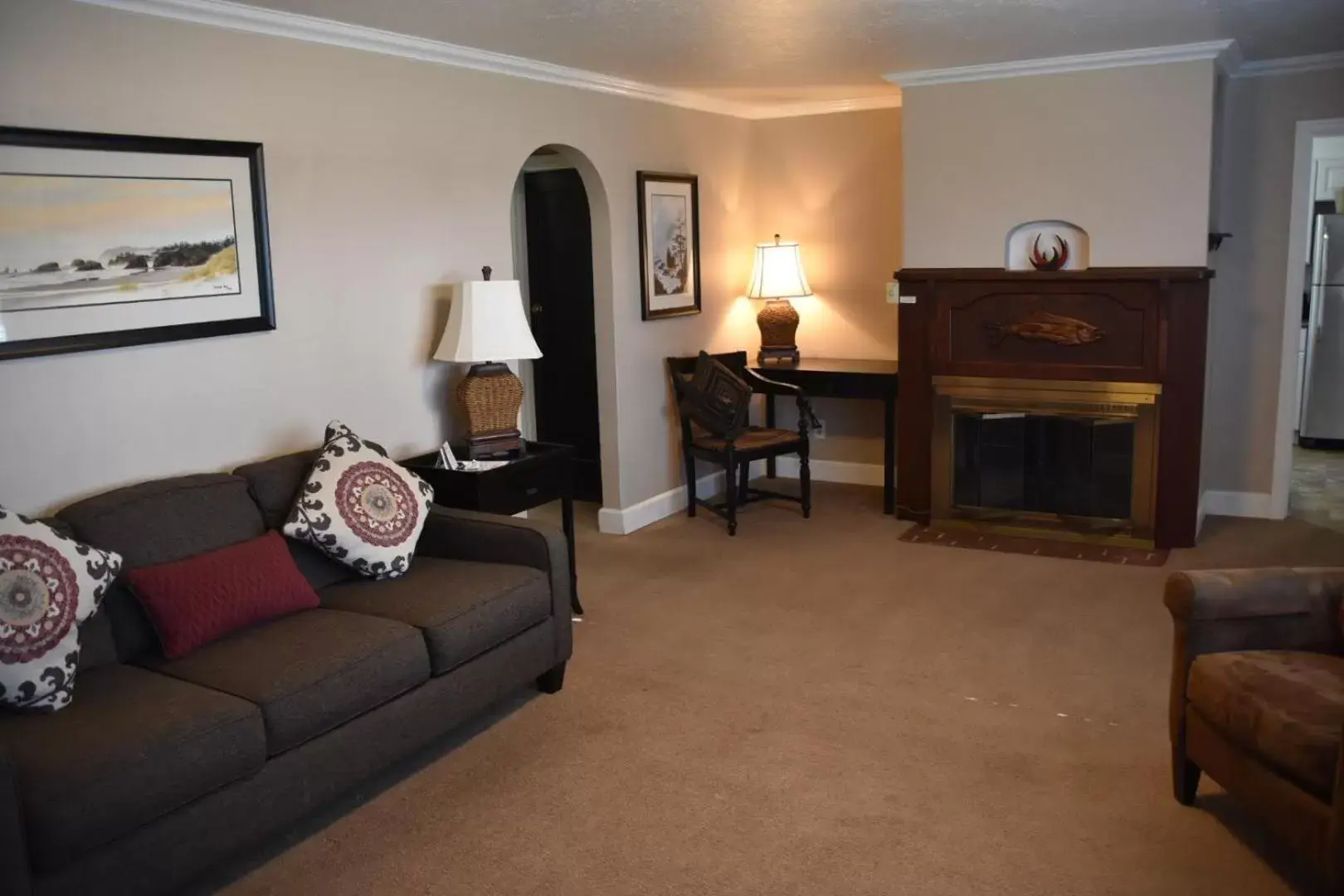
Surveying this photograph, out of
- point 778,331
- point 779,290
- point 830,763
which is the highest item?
point 779,290

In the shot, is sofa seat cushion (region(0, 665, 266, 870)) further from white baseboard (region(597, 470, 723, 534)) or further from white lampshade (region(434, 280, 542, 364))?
white baseboard (region(597, 470, 723, 534))

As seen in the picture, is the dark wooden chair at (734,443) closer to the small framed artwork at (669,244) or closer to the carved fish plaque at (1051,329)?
the small framed artwork at (669,244)

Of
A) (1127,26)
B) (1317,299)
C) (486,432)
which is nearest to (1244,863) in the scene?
(486,432)

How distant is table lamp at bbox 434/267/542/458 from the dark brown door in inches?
66.3

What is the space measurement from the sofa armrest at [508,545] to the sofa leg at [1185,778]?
1.86m

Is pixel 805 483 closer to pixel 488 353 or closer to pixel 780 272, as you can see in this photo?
pixel 780 272

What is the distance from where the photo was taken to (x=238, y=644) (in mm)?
2973

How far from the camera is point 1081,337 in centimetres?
519

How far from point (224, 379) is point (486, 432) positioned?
101cm

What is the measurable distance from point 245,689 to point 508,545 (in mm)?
1087

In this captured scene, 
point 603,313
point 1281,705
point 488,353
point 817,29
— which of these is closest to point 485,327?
point 488,353

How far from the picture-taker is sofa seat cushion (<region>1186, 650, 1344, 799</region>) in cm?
236

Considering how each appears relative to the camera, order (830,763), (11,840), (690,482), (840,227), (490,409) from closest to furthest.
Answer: (11,840), (830,763), (490,409), (690,482), (840,227)

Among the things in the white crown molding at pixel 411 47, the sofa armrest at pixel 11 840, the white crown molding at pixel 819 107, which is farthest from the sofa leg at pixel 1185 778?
the white crown molding at pixel 819 107
